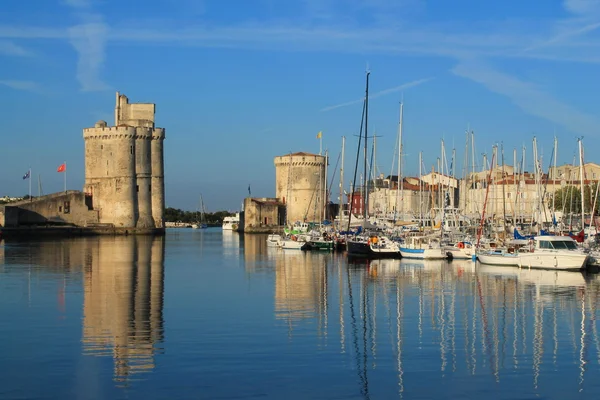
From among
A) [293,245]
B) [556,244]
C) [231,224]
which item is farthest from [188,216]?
[556,244]

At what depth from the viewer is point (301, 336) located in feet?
43.1

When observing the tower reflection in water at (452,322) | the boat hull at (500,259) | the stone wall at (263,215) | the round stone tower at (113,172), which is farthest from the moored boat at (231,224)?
the tower reflection in water at (452,322)

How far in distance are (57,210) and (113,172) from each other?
450cm

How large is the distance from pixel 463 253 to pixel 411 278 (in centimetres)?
758

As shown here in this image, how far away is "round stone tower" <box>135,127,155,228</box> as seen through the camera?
62656 mm

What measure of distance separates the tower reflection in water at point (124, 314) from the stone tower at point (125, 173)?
34.3m

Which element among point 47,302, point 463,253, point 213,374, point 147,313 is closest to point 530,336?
point 213,374

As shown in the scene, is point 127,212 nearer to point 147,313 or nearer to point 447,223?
point 447,223

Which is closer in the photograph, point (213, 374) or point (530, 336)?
point (213, 374)

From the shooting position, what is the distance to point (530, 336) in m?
13.2

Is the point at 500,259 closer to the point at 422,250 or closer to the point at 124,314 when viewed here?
the point at 422,250

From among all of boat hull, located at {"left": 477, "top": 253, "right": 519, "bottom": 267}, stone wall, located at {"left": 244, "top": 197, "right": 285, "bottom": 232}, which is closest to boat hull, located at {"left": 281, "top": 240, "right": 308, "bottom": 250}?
boat hull, located at {"left": 477, "top": 253, "right": 519, "bottom": 267}

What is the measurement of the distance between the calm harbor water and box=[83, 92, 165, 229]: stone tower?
38399mm

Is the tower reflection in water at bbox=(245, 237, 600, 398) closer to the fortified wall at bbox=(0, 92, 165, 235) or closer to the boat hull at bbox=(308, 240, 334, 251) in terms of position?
the boat hull at bbox=(308, 240, 334, 251)
